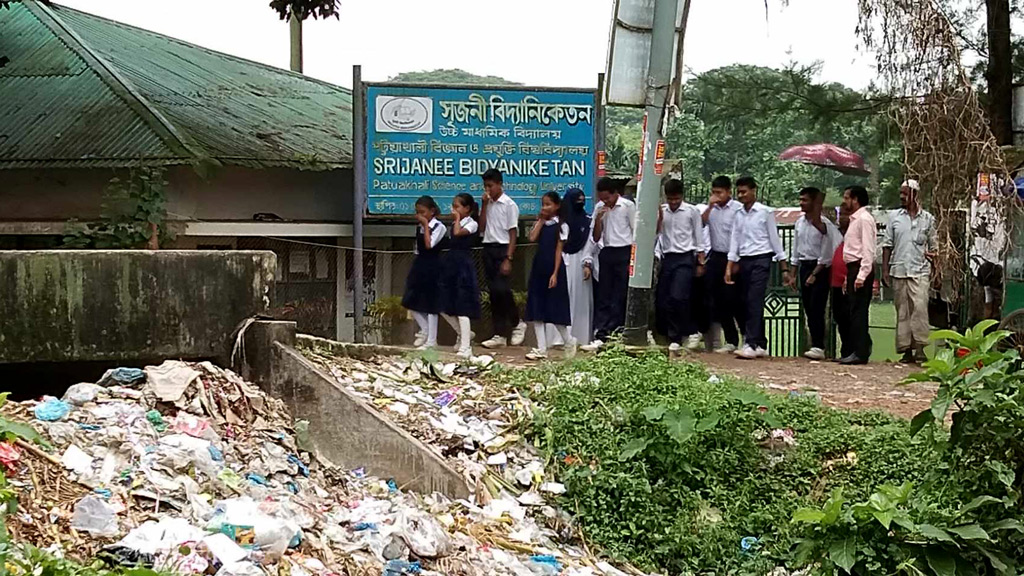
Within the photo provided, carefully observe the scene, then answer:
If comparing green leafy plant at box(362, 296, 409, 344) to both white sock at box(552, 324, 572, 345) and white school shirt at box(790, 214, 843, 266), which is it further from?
white school shirt at box(790, 214, 843, 266)

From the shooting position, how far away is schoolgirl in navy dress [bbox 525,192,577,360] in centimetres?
1106

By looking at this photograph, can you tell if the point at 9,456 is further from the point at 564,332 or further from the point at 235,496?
the point at 564,332

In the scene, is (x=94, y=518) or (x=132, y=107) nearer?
(x=94, y=518)

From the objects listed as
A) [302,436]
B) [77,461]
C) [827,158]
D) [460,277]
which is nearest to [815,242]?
[460,277]

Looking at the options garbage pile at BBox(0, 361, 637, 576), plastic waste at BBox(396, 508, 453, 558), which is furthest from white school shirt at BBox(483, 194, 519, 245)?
plastic waste at BBox(396, 508, 453, 558)

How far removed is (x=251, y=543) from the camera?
530 centimetres

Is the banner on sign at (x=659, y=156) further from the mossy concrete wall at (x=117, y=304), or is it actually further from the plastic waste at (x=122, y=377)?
the plastic waste at (x=122, y=377)

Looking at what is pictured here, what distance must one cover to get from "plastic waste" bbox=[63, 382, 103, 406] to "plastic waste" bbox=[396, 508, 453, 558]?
1.85m

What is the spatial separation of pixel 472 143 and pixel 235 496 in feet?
22.2

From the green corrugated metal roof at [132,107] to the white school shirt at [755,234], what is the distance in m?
4.60

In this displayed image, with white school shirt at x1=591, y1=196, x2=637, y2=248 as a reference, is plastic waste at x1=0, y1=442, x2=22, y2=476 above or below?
below

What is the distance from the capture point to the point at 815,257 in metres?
11.2

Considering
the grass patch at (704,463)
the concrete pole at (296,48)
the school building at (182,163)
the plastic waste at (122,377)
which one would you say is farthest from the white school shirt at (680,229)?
the concrete pole at (296,48)

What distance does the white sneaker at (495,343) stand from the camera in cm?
1161
